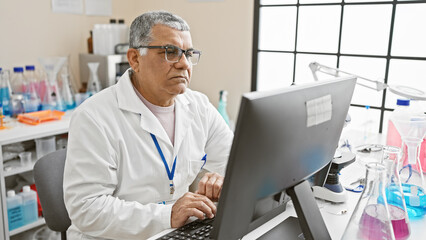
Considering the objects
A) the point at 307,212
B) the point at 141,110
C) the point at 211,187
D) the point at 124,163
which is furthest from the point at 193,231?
the point at 141,110

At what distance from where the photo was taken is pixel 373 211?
0.91 meters

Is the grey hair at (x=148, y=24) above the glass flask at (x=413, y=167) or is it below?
above

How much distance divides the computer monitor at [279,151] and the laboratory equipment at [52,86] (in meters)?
2.20

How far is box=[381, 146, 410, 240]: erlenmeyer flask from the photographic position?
0.97m

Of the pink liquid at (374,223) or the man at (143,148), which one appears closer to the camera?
the pink liquid at (374,223)

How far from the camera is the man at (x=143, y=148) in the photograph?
4.00 ft

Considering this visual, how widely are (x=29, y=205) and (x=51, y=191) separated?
3.49ft

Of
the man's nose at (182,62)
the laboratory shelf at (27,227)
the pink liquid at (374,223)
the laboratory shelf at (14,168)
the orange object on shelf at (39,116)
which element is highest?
the man's nose at (182,62)

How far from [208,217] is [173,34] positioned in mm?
682

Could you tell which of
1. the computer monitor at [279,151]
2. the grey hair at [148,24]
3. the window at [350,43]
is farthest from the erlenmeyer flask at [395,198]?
the window at [350,43]

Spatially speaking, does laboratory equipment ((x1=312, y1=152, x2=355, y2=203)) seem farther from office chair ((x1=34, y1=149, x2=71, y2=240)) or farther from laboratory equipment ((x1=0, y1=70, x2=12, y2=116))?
laboratory equipment ((x1=0, y1=70, x2=12, y2=116))

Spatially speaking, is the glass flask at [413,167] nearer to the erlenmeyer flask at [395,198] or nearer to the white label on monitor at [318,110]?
the erlenmeyer flask at [395,198]

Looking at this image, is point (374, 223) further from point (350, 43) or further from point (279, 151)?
point (350, 43)

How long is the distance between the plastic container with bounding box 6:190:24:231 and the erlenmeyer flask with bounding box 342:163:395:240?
6.58 ft
